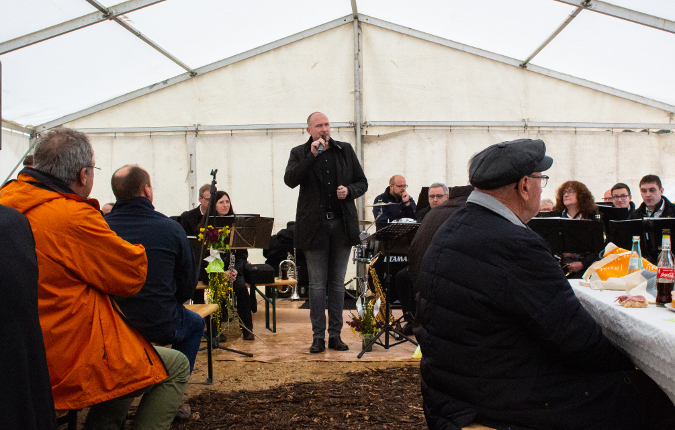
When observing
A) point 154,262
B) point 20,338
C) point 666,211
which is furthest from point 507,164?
point 666,211

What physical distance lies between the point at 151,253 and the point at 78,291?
0.76m

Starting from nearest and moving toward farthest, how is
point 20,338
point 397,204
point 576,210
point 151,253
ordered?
point 20,338 → point 151,253 → point 576,210 → point 397,204

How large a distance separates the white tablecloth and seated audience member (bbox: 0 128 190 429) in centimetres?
170

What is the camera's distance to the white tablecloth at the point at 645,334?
4.33ft

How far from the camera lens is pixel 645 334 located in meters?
1.44

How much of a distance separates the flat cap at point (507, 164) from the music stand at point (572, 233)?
2.33 meters

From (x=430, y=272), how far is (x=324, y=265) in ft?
9.41

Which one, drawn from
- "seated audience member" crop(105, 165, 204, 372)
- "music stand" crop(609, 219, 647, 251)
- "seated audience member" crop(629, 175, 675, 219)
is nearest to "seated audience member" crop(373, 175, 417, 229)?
"seated audience member" crop(629, 175, 675, 219)

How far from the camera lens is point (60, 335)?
182 centimetres

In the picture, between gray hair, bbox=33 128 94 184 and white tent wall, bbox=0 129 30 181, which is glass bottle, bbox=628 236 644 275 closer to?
gray hair, bbox=33 128 94 184

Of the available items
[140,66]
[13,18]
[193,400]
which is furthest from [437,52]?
[193,400]

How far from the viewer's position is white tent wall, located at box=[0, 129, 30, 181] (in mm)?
7281

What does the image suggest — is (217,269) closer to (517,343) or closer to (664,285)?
(517,343)

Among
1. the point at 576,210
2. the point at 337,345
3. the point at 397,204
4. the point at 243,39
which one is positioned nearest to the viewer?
the point at 337,345
